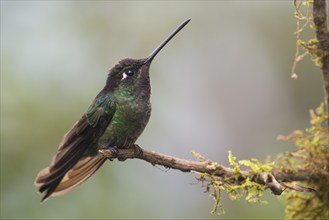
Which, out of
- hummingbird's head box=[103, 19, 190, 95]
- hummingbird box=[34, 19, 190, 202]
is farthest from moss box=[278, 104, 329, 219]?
hummingbird's head box=[103, 19, 190, 95]

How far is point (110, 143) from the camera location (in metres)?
3.71

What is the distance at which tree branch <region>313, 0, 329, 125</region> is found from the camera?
2.35 metres

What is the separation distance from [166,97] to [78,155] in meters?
4.23

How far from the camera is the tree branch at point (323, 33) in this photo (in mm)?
2348

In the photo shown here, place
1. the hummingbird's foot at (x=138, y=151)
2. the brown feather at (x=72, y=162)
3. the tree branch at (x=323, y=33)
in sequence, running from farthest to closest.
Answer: the brown feather at (x=72, y=162) < the hummingbird's foot at (x=138, y=151) < the tree branch at (x=323, y=33)

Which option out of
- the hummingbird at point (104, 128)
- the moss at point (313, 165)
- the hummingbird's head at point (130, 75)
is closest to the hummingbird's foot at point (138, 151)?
the hummingbird at point (104, 128)

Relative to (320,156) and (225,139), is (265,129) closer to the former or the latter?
(225,139)

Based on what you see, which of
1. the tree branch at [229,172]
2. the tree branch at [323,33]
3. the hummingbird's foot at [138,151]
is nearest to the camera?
the tree branch at [323,33]

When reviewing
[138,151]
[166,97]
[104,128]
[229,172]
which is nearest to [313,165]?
[229,172]

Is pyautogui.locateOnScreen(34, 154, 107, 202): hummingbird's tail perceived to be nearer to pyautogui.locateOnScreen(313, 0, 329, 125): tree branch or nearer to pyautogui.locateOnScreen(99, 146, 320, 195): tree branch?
pyautogui.locateOnScreen(99, 146, 320, 195): tree branch

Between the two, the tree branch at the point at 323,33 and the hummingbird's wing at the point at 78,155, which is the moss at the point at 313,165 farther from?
the hummingbird's wing at the point at 78,155

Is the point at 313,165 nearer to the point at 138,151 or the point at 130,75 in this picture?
the point at 138,151

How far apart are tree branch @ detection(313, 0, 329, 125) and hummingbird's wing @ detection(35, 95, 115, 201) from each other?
173 centimetres

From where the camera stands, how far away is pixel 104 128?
376 cm
